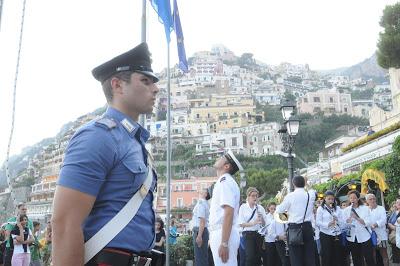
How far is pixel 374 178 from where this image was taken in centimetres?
1309

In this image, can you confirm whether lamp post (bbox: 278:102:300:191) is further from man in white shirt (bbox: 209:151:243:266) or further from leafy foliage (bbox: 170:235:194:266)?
man in white shirt (bbox: 209:151:243:266)

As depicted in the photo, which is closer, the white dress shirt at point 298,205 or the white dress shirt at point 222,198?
the white dress shirt at point 222,198

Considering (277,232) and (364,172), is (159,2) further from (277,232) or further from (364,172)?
(364,172)

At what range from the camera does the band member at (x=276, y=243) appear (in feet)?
31.3

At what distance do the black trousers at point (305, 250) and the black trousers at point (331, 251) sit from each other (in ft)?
6.48

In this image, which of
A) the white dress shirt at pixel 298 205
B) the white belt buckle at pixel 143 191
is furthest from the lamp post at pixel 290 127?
the white belt buckle at pixel 143 191

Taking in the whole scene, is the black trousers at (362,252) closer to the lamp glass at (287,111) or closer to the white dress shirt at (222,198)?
the lamp glass at (287,111)

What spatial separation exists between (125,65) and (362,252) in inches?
306

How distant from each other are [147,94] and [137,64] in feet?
0.51

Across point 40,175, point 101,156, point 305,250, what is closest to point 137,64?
point 101,156

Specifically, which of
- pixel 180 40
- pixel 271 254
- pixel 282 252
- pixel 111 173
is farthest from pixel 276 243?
pixel 111 173

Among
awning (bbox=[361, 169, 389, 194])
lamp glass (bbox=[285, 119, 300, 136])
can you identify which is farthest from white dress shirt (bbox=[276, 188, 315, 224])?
awning (bbox=[361, 169, 389, 194])

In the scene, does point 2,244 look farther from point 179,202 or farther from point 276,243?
point 179,202

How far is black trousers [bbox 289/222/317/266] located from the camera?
22.7ft
